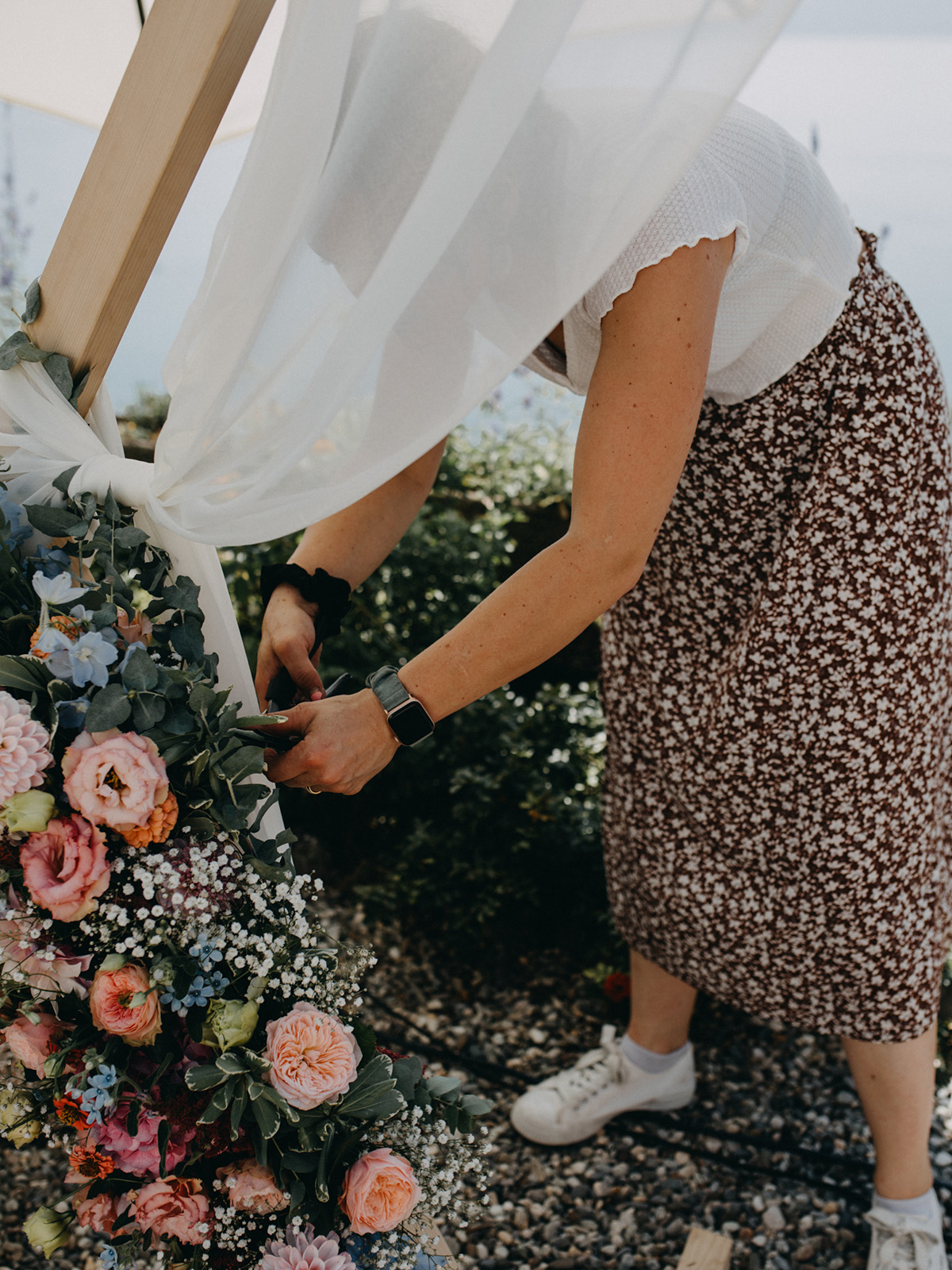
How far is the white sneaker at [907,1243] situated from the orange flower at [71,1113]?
1.42 metres

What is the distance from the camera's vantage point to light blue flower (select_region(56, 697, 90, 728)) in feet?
3.20

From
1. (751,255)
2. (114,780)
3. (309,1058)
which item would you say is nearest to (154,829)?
(114,780)

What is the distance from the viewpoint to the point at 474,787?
2490mm

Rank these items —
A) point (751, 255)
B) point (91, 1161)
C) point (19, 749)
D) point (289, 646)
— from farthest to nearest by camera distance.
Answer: point (289, 646) < point (751, 255) < point (91, 1161) < point (19, 749)

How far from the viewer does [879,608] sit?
4.67 feet

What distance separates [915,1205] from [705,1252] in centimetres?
38


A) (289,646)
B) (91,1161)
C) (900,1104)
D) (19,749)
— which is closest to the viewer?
(19,749)

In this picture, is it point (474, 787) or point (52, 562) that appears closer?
point (52, 562)

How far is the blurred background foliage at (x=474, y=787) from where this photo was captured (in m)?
2.49

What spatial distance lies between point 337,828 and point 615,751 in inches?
47.2

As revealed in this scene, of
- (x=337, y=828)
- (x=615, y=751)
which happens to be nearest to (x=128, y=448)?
(x=337, y=828)

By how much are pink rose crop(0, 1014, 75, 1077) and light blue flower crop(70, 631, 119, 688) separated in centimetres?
41

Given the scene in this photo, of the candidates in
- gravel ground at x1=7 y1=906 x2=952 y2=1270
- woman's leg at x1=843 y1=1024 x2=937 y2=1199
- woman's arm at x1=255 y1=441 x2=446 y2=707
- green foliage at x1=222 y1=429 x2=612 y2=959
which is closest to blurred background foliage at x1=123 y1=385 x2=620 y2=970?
green foliage at x1=222 y1=429 x2=612 y2=959

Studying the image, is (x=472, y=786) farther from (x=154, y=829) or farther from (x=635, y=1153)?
(x=154, y=829)
